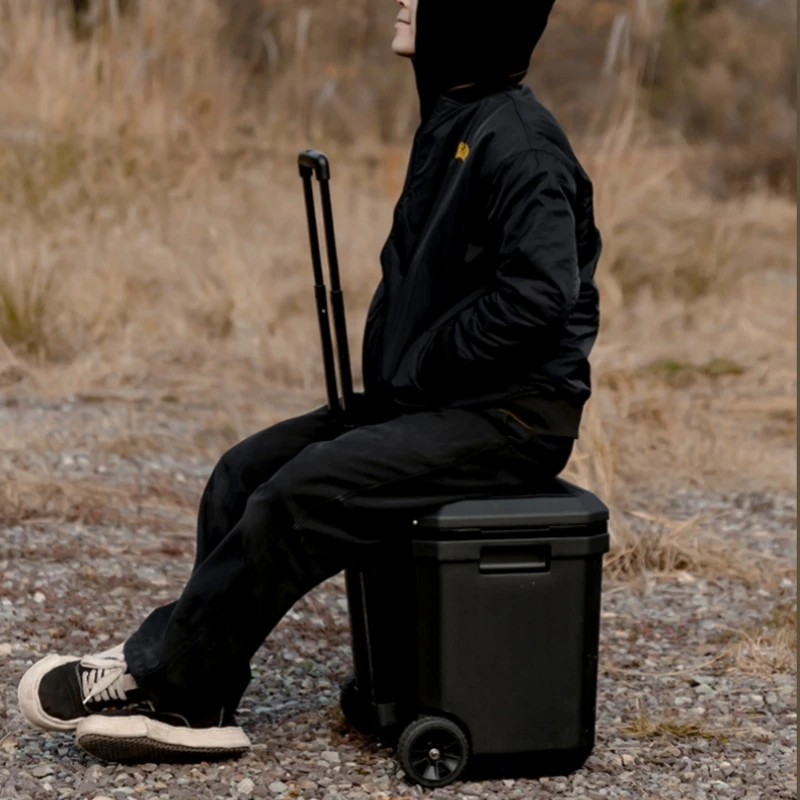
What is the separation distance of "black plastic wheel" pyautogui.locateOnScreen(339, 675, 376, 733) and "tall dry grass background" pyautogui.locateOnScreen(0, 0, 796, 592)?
1.67 meters

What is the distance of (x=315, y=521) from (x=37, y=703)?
28.9 inches

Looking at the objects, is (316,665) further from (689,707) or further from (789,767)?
(789,767)

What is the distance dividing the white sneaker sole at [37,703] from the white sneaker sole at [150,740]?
0.24 ft

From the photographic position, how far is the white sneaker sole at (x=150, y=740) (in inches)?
131

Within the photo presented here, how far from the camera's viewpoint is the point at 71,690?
343 centimetres

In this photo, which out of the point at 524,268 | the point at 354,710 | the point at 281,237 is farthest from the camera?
the point at 281,237

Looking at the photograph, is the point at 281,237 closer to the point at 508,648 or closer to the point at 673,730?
the point at 673,730

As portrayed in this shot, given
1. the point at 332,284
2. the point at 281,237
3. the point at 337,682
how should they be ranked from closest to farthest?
the point at 332,284
the point at 337,682
the point at 281,237

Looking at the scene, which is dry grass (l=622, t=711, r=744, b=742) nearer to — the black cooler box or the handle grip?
the black cooler box

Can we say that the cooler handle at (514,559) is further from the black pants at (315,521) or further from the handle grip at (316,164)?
the handle grip at (316,164)

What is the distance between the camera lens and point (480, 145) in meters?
3.31

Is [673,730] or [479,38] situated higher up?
[479,38]

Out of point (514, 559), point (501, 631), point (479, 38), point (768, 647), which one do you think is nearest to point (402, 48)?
point (479, 38)

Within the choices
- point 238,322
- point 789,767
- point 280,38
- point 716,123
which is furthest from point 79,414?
point 716,123
